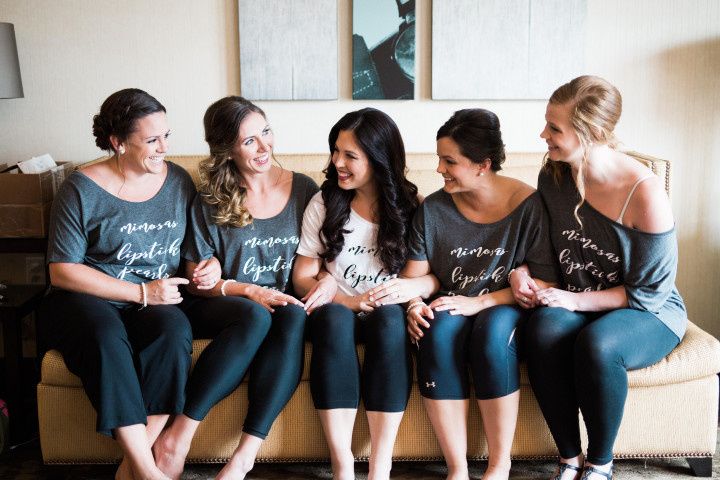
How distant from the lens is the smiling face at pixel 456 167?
238 cm

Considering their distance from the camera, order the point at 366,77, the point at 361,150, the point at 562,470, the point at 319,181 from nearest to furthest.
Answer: the point at 562,470 → the point at 361,150 → the point at 319,181 → the point at 366,77

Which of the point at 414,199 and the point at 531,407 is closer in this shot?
the point at 531,407

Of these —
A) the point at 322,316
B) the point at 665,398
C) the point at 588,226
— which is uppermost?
the point at 588,226

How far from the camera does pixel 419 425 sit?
236 centimetres

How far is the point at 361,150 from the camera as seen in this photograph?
2480mm

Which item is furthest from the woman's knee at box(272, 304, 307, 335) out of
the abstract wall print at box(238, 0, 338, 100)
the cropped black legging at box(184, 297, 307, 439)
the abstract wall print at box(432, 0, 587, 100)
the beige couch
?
the abstract wall print at box(432, 0, 587, 100)

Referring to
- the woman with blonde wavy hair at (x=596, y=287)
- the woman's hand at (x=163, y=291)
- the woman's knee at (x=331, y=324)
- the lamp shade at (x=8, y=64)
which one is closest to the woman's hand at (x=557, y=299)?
the woman with blonde wavy hair at (x=596, y=287)

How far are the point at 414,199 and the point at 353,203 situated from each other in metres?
0.20

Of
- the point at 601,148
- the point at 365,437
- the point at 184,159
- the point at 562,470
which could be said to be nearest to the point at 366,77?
the point at 184,159

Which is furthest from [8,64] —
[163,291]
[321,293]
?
[321,293]

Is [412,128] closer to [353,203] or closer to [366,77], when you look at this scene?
[366,77]

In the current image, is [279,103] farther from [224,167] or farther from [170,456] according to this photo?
[170,456]

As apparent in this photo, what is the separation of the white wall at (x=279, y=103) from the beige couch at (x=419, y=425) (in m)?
1.21

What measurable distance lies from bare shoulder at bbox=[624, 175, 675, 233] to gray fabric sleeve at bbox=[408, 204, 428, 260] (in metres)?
0.61
